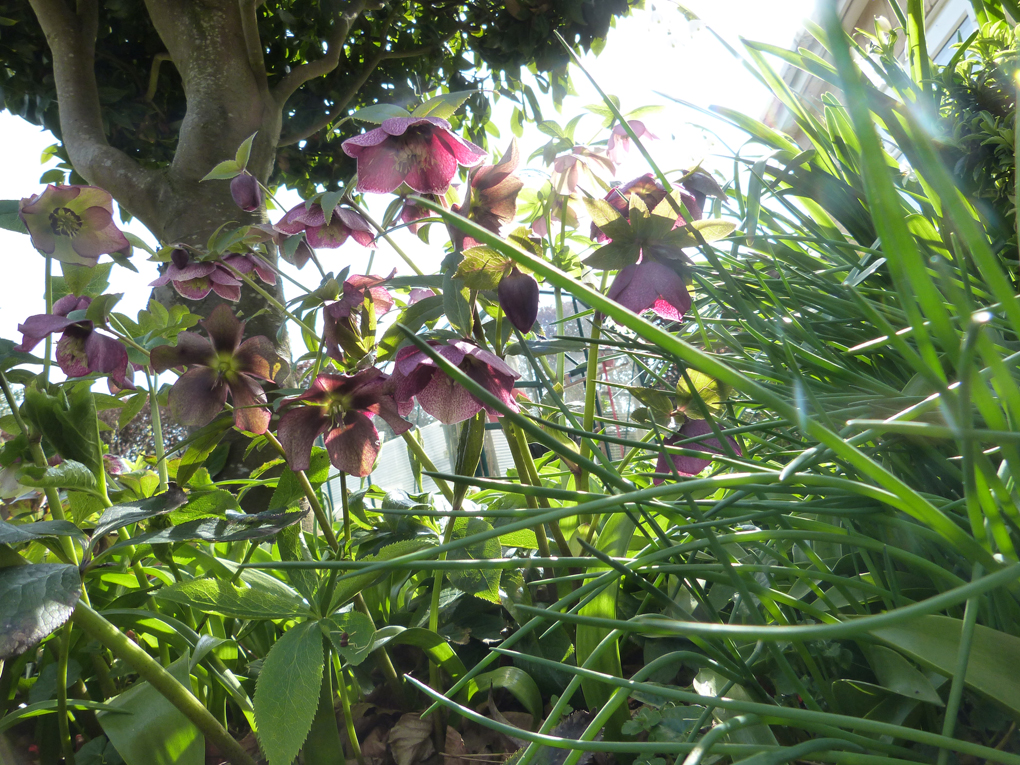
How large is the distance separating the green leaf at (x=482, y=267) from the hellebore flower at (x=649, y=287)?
67 mm

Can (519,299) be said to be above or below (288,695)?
above

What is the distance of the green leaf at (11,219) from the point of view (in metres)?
0.54

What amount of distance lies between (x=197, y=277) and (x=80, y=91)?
126 cm

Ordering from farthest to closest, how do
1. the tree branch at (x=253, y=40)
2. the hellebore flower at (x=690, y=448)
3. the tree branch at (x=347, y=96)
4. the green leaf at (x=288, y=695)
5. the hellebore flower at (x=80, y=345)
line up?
the tree branch at (x=347, y=96) < the tree branch at (x=253, y=40) < the hellebore flower at (x=80, y=345) < the hellebore flower at (x=690, y=448) < the green leaf at (x=288, y=695)

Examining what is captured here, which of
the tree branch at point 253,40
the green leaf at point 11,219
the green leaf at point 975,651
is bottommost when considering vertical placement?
the green leaf at point 975,651

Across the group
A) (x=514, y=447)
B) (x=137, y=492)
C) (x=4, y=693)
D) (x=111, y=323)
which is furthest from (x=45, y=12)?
(x=514, y=447)

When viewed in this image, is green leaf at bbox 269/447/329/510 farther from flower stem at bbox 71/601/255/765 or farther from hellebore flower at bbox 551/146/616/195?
hellebore flower at bbox 551/146/616/195

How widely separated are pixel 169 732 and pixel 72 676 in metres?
0.22

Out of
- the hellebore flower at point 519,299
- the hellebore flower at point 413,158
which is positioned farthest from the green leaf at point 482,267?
the hellebore flower at point 413,158

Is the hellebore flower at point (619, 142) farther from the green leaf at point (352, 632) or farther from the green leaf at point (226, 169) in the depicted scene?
the green leaf at point (352, 632)

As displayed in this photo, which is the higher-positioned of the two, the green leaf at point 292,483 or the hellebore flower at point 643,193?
the hellebore flower at point 643,193

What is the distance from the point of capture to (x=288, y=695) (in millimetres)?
330

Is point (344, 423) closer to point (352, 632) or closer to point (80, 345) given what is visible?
point (352, 632)

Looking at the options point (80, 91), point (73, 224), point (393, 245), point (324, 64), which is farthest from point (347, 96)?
point (393, 245)
